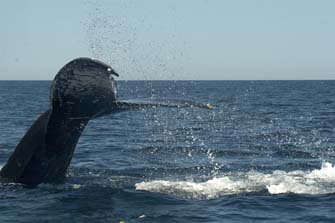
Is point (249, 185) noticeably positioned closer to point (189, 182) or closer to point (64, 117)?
point (189, 182)

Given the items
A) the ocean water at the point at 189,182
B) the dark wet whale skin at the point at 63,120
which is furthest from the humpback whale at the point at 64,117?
the ocean water at the point at 189,182

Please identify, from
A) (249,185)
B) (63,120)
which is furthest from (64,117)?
(249,185)

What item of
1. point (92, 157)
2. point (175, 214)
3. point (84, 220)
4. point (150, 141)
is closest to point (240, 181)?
point (175, 214)

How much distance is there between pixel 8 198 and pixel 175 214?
282 cm

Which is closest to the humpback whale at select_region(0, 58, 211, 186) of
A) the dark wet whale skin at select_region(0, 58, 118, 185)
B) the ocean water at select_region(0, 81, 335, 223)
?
the dark wet whale skin at select_region(0, 58, 118, 185)

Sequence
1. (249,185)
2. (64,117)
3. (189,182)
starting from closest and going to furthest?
(64,117) → (249,185) → (189,182)

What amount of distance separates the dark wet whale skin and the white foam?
80.7 inches

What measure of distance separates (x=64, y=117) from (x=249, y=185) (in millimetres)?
4339

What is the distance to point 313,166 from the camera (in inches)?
600

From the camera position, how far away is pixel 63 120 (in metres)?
9.41

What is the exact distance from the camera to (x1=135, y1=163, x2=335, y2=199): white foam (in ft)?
37.2

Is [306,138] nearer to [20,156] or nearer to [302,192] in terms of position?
[302,192]

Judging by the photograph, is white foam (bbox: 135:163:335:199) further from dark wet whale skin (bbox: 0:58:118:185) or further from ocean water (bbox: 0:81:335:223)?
dark wet whale skin (bbox: 0:58:118:185)

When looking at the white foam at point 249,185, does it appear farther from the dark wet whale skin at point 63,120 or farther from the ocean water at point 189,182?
the dark wet whale skin at point 63,120
